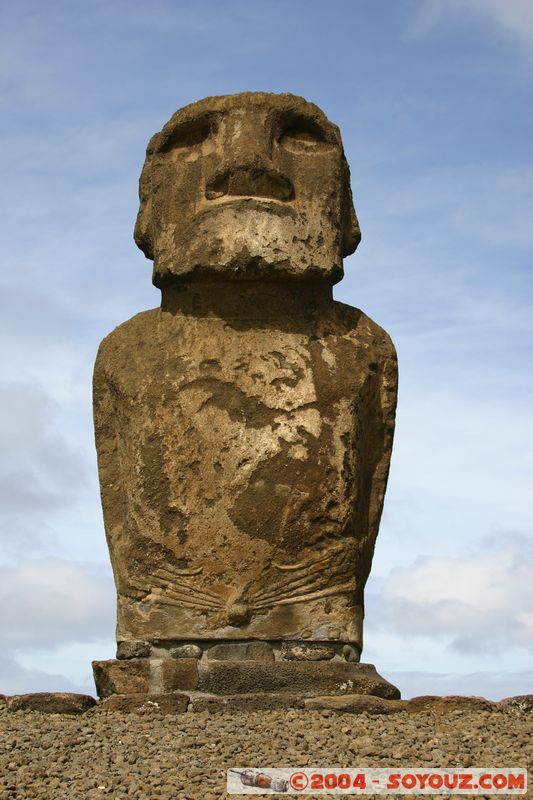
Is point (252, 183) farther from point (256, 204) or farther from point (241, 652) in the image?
point (241, 652)

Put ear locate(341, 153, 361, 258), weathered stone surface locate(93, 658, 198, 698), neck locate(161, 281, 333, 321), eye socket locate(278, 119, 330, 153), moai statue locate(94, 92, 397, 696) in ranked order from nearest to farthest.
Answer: weathered stone surface locate(93, 658, 198, 698)
moai statue locate(94, 92, 397, 696)
neck locate(161, 281, 333, 321)
eye socket locate(278, 119, 330, 153)
ear locate(341, 153, 361, 258)

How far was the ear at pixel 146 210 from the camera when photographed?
1002cm

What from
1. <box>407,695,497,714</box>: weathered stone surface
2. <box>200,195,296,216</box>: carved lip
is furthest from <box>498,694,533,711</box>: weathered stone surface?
<box>200,195,296,216</box>: carved lip

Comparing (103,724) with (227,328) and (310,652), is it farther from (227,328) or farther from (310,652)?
(227,328)

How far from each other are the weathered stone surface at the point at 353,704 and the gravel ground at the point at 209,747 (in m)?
0.06

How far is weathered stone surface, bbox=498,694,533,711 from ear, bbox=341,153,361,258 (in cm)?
312

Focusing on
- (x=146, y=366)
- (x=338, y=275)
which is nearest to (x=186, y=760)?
(x=146, y=366)

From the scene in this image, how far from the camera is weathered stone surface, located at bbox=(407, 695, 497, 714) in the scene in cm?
876

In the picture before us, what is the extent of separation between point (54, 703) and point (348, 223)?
3.73 m

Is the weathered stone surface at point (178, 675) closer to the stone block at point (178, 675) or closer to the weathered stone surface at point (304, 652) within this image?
the stone block at point (178, 675)

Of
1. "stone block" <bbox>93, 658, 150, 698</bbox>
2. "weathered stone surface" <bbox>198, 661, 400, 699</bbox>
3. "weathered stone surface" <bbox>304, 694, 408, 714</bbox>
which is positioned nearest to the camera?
"weathered stone surface" <bbox>304, 694, 408, 714</bbox>

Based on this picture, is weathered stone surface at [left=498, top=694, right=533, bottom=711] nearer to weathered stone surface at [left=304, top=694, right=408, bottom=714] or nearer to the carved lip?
weathered stone surface at [left=304, top=694, right=408, bottom=714]

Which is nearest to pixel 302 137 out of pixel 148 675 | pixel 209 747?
pixel 148 675

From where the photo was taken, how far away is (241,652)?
355 inches
